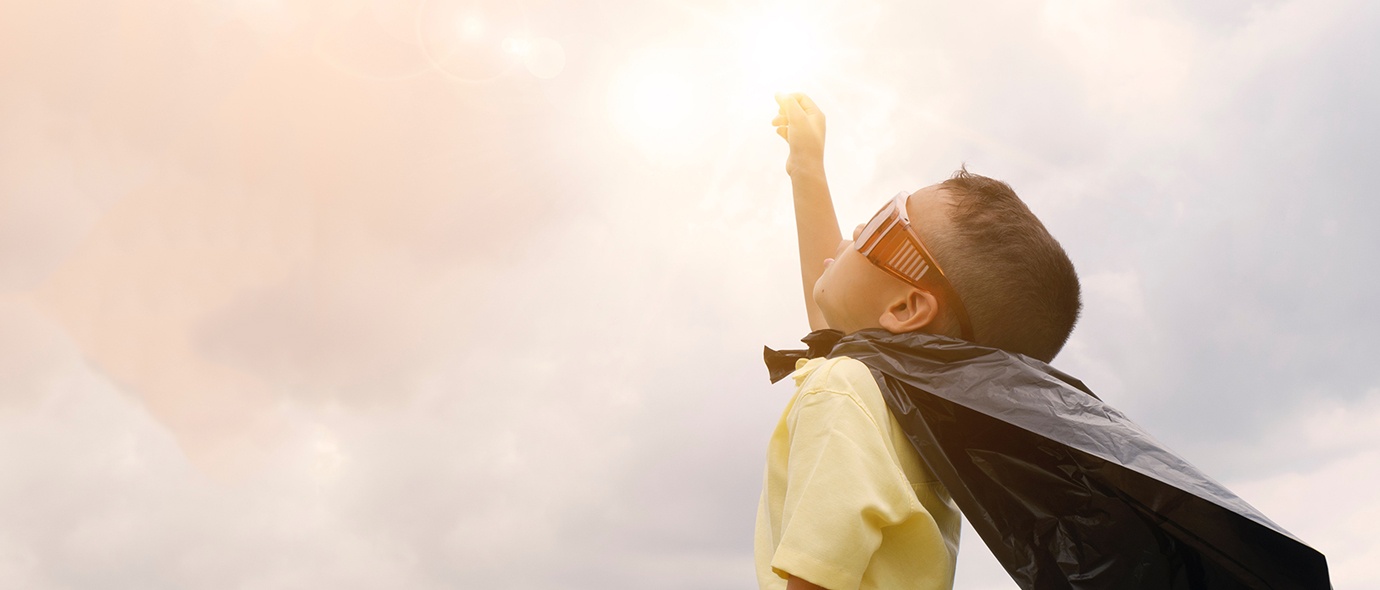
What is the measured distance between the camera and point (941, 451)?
2734mm

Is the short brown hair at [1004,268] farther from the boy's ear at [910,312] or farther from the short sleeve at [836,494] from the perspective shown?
the short sleeve at [836,494]

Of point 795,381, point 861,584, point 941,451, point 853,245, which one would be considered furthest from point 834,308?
point 861,584

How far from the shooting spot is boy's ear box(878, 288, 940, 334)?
3.15 m

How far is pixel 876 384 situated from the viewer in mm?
2785

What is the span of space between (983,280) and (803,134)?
4.38ft

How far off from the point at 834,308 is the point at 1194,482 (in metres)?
1.31

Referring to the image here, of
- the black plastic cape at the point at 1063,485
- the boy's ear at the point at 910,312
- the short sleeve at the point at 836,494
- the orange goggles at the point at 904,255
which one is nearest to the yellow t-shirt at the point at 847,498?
the short sleeve at the point at 836,494

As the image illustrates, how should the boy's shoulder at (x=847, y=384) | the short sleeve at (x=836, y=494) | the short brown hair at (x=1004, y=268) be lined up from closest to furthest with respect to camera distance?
the short sleeve at (x=836, y=494)
the boy's shoulder at (x=847, y=384)
the short brown hair at (x=1004, y=268)

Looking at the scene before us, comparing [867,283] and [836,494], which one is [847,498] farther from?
[867,283]

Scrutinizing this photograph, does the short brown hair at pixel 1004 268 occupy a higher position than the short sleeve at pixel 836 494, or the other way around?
the short brown hair at pixel 1004 268

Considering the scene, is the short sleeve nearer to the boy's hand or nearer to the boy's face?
the boy's face

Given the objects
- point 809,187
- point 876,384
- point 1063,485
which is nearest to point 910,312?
point 876,384

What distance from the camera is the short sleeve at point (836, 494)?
234 centimetres

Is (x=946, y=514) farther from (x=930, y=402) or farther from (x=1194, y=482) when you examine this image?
(x=1194, y=482)
